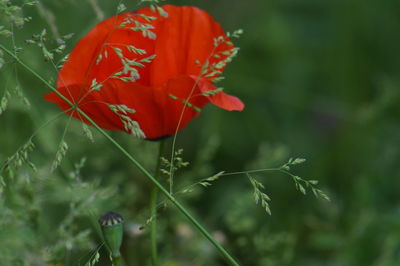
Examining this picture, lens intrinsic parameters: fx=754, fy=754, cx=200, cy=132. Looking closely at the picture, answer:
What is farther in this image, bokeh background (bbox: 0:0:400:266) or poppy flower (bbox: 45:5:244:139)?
bokeh background (bbox: 0:0:400:266)

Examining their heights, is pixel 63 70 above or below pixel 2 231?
above

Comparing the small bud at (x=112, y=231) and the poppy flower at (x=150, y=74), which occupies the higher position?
the poppy flower at (x=150, y=74)

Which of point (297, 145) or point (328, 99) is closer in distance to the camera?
point (297, 145)

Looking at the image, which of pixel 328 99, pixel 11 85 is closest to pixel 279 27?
pixel 328 99

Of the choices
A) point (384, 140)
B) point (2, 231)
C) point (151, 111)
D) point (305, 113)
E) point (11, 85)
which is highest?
point (151, 111)

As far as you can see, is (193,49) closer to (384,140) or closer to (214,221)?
(214,221)
